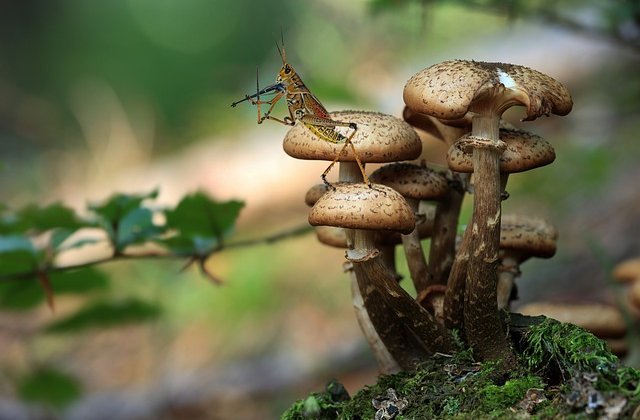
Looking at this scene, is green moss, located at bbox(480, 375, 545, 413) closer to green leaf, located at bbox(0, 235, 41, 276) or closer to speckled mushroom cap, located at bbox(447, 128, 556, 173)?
speckled mushroom cap, located at bbox(447, 128, 556, 173)

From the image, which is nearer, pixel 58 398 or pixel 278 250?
pixel 58 398

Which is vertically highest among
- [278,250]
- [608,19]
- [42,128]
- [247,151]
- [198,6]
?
[198,6]

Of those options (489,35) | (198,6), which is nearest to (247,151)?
(489,35)

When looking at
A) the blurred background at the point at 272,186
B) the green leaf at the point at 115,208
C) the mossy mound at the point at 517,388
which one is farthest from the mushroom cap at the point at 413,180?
the green leaf at the point at 115,208

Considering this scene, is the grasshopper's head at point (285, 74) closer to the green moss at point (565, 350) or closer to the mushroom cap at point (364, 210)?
the mushroom cap at point (364, 210)

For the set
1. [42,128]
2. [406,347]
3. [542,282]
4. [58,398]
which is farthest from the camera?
[42,128]

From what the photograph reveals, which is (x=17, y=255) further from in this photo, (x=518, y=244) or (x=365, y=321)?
(x=518, y=244)

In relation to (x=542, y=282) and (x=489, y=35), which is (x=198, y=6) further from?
(x=542, y=282)
